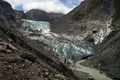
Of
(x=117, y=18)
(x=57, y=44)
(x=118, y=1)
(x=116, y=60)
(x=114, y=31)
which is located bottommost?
(x=116, y=60)

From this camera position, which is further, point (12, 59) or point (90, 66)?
point (90, 66)

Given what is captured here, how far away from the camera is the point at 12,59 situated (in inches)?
249

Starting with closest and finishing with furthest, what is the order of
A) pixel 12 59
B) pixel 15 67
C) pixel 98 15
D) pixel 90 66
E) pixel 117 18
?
1. pixel 15 67
2. pixel 12 59
3. pixel 90 66
4. pixel 117 18
5. pixel 98 15

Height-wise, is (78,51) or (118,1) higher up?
(118,1)

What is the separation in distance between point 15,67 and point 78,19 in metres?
63.7

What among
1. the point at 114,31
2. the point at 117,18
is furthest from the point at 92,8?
the point at 114,31

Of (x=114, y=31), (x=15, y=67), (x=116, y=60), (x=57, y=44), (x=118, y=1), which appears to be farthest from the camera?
(x=118, y=1)

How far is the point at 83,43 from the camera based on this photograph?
40.4 m

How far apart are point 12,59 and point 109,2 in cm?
6412

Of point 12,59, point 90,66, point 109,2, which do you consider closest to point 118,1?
point 109,2

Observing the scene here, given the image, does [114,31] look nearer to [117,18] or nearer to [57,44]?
[117,18]

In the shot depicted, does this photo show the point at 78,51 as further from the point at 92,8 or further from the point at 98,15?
the point at 92,8

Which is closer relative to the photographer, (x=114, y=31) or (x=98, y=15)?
(x=114, y=31)

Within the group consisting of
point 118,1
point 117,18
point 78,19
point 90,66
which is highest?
point 118,1
